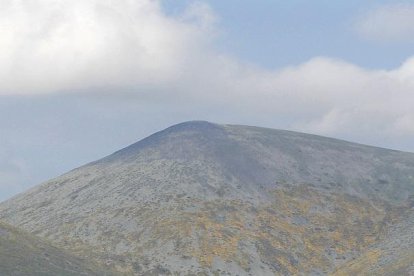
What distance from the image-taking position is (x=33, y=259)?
73.8 m

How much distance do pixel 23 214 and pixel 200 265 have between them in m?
40.1

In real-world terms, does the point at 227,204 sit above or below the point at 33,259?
above

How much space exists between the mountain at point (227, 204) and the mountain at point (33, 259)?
826cm

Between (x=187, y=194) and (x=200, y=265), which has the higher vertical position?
(x=187, y=194)

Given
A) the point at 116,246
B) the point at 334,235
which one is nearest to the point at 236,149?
the point at 334,235

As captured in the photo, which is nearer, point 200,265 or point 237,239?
point 200,265

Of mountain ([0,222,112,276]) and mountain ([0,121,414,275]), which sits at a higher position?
mountain ([0,121,414,275])

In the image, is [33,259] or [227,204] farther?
[227,204]

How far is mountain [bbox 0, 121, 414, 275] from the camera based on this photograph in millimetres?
92750

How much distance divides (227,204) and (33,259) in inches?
1568

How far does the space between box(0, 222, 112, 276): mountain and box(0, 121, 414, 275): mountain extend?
826 cm

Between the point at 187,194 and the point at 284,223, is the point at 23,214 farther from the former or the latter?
the point at 284,223

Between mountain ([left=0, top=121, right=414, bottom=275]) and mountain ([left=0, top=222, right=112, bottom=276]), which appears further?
mountain ([left=0, top=121, right=414, bottom=275])

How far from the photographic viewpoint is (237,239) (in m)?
96.2
